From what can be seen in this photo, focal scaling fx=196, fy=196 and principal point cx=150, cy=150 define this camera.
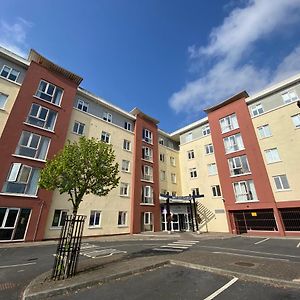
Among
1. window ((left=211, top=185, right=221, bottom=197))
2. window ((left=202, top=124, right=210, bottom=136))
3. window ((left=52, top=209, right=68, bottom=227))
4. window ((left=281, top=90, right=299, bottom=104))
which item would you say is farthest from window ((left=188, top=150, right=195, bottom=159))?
window ((left=52, top=209, right=68, bottom=227))

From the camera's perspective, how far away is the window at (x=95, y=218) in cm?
2342

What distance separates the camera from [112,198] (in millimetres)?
25984

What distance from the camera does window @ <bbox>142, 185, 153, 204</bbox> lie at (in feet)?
98.1

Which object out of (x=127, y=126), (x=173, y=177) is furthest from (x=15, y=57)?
(x=173, y=177)

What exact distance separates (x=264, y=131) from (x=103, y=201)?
928 inches

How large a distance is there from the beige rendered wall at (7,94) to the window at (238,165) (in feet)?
93.1

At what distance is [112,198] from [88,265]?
16.8 metres

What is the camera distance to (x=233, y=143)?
29531 mm

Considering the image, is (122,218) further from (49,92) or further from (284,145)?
(284,145)

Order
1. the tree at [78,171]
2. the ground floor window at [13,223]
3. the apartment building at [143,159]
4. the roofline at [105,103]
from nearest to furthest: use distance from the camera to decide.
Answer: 1. the tree at [78,171]
2. the ground floor window at [13,223]
3. the apartment building at [143,159]
4. the roofline at [105,103]

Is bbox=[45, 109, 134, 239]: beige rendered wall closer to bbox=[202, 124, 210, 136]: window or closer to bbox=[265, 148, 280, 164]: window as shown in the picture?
bbox=[202, 124, 210, 136]: window

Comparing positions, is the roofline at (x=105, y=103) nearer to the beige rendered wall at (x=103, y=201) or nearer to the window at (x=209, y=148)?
the beige rendered wall at (x=103, y=201)

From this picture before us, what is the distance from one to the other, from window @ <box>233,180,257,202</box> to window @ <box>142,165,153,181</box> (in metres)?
12.7

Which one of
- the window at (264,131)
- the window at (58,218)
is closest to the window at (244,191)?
the window at (264,131)
